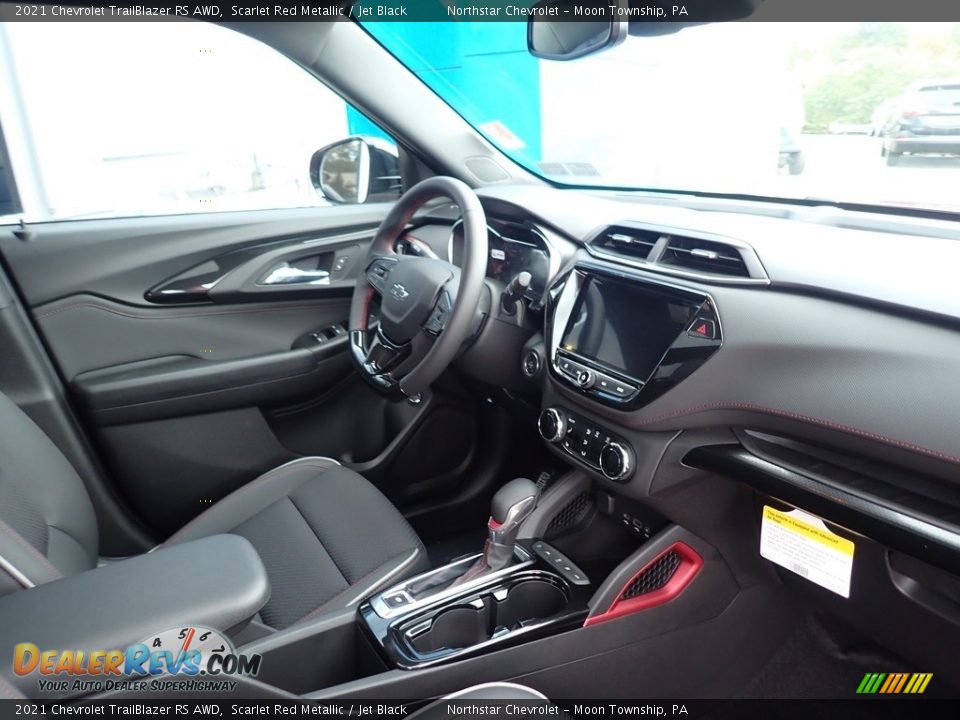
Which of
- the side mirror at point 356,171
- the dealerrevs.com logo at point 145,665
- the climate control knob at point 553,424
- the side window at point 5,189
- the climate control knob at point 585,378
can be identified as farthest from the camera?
the side mirror at point 356,171

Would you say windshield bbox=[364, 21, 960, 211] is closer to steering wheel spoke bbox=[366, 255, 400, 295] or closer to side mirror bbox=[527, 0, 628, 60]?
side mirror bbox=[527, 0, 628, 60]

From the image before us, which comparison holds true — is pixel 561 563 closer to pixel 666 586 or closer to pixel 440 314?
pixel 666 586

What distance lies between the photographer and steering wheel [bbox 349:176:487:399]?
1.55m

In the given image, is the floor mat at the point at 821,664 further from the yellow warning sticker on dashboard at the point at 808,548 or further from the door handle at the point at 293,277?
the door handle at the point at 293,277

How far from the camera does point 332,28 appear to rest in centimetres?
200

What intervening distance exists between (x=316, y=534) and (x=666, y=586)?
0.76m

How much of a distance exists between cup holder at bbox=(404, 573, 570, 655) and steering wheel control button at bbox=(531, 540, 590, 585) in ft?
0.07

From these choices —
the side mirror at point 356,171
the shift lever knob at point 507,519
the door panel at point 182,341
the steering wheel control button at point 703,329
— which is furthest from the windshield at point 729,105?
the shift lever knob at point 507,519

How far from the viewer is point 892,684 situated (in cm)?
167

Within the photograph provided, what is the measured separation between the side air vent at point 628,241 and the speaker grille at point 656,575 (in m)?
0.63

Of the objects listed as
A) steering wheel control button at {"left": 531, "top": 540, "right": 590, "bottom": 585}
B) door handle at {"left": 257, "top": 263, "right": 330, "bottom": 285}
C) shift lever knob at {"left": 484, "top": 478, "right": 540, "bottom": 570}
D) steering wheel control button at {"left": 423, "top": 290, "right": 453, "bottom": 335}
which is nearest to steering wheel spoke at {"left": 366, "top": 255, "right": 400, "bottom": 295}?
steering wheel control button at {"left": 423, "top": 290, "right": 453, "bottom": 335}

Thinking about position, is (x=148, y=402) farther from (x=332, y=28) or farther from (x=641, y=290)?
(x=641, y=290)

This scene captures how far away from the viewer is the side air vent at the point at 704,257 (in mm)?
1291

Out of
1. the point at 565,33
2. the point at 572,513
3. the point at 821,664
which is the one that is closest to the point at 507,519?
the point at 572,513
